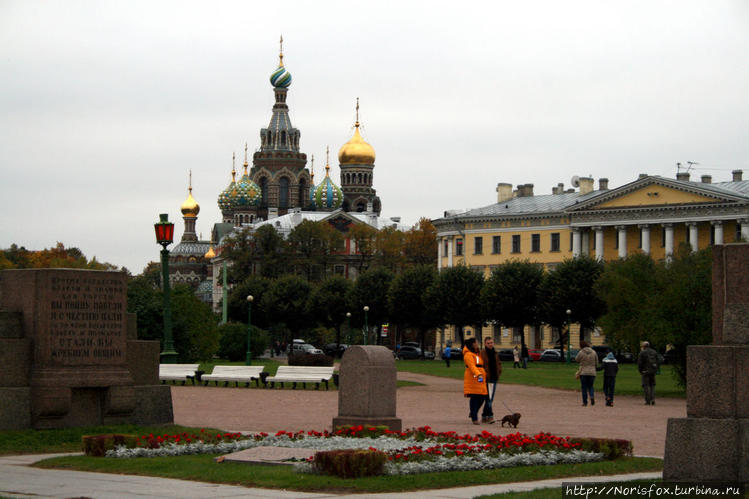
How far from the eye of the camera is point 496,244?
105812 mm

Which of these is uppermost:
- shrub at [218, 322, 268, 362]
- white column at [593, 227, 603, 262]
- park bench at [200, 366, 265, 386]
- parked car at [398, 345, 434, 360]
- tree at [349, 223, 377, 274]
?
tree at [349, 223, 377, 274]

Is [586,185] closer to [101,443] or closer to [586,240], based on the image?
[586,240]

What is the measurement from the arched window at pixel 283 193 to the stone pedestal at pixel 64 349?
144967 millimetres

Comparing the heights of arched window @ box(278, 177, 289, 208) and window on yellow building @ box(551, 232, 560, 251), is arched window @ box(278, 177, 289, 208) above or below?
above

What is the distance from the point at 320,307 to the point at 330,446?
273ft

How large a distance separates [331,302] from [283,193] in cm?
6710

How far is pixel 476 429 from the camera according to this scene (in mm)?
22016

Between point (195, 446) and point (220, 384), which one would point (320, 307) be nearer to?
point (220, 384)

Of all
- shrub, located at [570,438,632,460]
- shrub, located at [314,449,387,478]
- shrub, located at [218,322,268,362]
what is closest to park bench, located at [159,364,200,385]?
shrub, located at [570,438,632,460]

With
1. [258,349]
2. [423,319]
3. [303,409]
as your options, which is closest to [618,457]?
[303,409]

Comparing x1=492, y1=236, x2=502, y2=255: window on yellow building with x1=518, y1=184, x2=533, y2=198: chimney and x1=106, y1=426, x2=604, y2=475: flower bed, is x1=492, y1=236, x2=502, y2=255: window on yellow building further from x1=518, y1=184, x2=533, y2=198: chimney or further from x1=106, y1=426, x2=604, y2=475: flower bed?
x1=106, y1=426, x2=604, y2=475: flower bed

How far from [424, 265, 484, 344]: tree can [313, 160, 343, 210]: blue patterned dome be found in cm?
7235

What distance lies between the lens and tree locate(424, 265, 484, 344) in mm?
88125

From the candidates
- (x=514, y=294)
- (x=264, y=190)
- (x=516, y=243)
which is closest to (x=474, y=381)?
(x=514, y=294)
